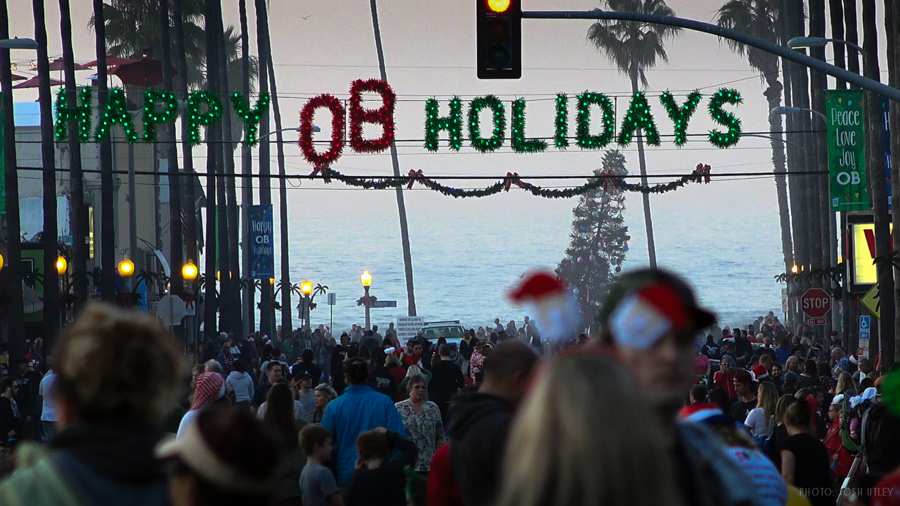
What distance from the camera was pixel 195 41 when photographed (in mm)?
70688

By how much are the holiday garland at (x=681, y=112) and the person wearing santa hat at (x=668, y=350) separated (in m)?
29.5

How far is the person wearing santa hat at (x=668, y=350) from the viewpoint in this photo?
4566mm

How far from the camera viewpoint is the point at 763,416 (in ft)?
50.7

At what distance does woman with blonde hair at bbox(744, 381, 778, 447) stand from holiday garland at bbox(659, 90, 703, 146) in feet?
61.6

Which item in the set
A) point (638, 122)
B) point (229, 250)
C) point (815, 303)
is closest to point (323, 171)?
point (638, 122)

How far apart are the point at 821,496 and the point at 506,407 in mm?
5034

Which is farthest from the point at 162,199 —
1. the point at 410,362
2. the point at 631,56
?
the point at 410,362

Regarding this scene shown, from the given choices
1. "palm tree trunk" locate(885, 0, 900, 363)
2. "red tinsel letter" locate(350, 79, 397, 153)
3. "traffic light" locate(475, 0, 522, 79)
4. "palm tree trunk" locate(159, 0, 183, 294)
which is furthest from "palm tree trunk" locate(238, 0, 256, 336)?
"traffic light" locate(475, 0, 522, 79)

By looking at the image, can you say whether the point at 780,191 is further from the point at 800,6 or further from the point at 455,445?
the point at 455,445

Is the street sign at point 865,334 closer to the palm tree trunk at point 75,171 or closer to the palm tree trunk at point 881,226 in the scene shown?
the palm tree trunk at point 881,226

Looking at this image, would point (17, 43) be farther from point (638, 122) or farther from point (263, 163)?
Result: point (263, 163)

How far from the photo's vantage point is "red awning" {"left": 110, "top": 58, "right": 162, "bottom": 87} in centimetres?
6088

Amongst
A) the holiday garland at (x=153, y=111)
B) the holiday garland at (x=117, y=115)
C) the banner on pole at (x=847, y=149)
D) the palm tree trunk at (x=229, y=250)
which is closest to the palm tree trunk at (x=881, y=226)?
the banner on pole at (x=847, y=149)

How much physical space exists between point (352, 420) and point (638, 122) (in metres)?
21.9
